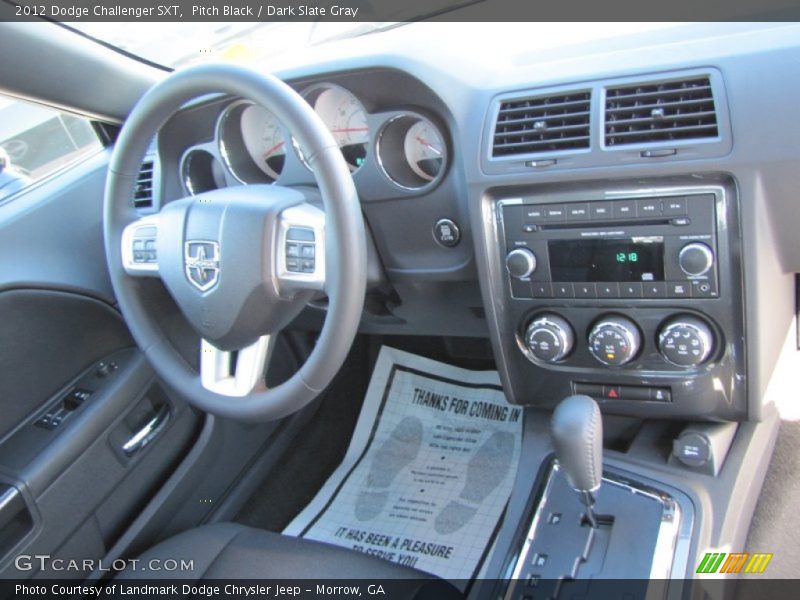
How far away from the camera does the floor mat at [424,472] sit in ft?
5.21

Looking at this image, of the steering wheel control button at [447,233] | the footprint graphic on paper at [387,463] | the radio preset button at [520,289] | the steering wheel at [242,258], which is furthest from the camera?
the footprint graphic on paper at [387,463]

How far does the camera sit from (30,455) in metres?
1.37

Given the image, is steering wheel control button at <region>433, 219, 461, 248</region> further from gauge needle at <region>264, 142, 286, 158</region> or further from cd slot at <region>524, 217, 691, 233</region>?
gauge needle at <region>264, 142, 286, 158</region>

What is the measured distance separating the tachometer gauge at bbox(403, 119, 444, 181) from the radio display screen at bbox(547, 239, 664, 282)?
0.28 meters

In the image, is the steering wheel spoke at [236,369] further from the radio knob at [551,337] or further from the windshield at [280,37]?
the windshield at [280,37]

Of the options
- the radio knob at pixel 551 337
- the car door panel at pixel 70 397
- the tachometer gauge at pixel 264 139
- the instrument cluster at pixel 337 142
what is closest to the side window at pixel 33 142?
the car door panel at pixel 70 397

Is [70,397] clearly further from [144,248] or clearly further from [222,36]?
[222,36]

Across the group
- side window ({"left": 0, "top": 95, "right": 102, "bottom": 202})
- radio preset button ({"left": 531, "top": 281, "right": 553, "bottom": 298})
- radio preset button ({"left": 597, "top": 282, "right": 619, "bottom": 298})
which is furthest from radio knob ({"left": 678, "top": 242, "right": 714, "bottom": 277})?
side window ({"left": 0, "top": 95, "right": 102, "bottom": 202})

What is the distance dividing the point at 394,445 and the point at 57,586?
0.79 metres

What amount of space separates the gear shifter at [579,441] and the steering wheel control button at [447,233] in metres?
0.41

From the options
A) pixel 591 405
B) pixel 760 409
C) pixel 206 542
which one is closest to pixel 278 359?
pixel 206 542

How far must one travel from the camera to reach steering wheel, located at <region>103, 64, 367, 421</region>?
1.01m

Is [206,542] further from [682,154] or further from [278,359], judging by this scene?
[682,154]

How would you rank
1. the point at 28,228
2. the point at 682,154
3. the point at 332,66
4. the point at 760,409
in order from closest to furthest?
the point at 682,154 → the point at 760,409 → the point at 332,66 → the point at 28,228
